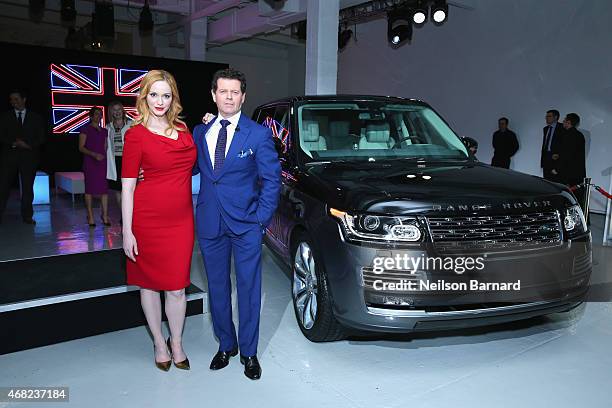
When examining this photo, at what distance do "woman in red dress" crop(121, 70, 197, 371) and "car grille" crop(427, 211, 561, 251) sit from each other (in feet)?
4.33

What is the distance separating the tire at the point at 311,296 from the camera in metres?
3.15

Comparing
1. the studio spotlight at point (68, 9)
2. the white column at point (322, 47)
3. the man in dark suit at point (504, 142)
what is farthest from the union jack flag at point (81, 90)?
the man in dark suit at point (504, 142)

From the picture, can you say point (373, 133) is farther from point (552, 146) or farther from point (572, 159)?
point (552, 146)

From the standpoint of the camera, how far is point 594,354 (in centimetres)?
329

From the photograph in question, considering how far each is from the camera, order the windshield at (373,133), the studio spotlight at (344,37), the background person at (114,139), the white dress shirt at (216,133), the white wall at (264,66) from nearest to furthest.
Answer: the white dress shirt at (216,133), the windshield at (373,133), the background person at (114,139), the studio spotlight at (344,37), the white wall at (264,66)

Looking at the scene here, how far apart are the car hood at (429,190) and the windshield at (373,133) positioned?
323mm

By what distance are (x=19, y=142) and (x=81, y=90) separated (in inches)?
234

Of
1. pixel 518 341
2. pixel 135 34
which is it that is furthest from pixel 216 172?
pixel 135 34

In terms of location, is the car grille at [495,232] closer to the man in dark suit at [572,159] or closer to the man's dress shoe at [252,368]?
the man's dress shoe at [252,368]

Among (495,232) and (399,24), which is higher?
(399,24)

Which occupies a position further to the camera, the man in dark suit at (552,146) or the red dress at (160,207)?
the man in dark suit at (552,146)

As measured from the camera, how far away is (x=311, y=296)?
337 centimetres

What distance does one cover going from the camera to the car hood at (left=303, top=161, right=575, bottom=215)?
9.32 feet

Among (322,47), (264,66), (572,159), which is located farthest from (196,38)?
(572,159)
